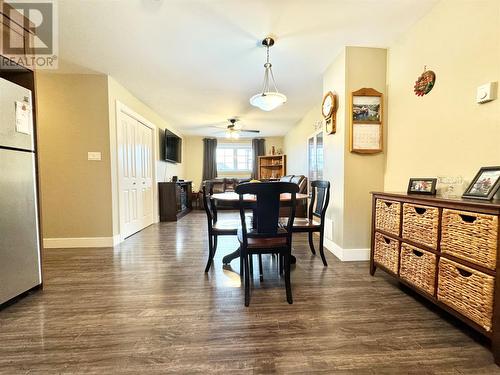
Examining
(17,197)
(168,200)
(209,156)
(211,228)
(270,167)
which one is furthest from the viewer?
(209,156)

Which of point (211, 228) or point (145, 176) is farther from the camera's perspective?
point (145, 176)

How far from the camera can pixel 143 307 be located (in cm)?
168

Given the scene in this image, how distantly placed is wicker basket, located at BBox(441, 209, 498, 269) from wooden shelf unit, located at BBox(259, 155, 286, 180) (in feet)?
19.2

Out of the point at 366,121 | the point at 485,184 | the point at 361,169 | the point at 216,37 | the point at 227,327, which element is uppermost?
the point at 216,37

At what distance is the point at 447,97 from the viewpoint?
1810 millimetres

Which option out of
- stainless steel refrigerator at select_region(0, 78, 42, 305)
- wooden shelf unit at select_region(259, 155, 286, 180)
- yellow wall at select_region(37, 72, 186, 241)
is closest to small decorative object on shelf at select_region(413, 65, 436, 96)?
stainless steel refrigerator at select_region(0, 78, 42, 305)

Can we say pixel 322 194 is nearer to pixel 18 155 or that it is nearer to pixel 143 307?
pixel 143 307

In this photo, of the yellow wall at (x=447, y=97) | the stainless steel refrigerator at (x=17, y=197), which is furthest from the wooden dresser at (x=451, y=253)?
the stainless steel refrigerator at (x=17, y=197)

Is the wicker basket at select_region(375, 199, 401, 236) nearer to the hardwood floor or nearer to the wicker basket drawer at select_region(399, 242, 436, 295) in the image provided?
the wicker basket drawer at select_region(399, 242, 436, 295)

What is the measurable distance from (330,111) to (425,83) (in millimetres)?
966

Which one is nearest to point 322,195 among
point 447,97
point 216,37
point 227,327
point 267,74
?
point 447,97

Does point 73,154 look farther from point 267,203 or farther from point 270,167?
point 270,167

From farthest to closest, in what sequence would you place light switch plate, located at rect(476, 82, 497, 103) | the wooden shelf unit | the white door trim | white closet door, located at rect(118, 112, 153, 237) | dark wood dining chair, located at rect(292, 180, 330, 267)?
the wooden shelf unit
white closet door, located at rect(118, 112, 153, 237)
the white door trim
dark wood dining chair, located at rect(292, 180, 330, 267)
light switch plate, located at rect(476, 82, 497, 103)

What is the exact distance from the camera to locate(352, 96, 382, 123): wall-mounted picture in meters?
2.50
